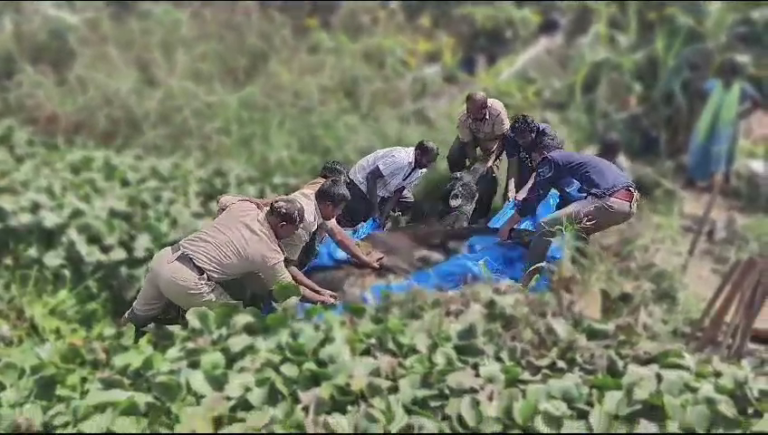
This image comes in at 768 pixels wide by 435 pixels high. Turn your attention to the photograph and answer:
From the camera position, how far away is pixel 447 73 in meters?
11.1

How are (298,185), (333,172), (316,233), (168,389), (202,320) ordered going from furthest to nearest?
(298,185) < (333,172) < (316,233) < (202,320) < (168,389)

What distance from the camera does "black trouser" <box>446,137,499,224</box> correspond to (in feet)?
21.2

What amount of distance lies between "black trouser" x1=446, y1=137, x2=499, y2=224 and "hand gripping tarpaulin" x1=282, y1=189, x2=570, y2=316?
423 millimetres

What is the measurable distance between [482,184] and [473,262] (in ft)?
3.01

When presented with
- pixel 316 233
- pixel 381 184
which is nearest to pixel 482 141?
pixel 381 184

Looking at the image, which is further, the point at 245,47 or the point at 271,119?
the point at 245,47

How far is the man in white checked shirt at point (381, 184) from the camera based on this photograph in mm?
6238

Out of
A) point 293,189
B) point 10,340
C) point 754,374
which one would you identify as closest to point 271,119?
point 293,189

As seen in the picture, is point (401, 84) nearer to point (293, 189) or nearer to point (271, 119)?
point (271, 119)

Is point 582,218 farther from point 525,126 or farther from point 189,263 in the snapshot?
point 189,263

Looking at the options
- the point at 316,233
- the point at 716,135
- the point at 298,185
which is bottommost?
the point at 716,135

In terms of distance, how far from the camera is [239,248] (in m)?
5.04

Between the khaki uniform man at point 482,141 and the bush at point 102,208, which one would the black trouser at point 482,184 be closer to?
the khaki uniform man at point 482,141

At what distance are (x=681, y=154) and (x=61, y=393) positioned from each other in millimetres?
7197
